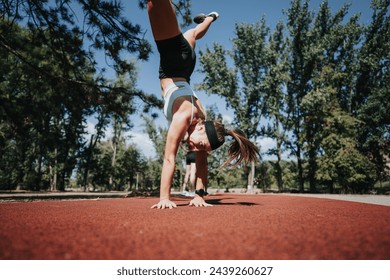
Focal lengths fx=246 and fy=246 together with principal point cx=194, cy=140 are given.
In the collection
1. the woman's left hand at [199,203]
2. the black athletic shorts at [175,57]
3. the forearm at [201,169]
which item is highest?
the black athletic shorts at [175,57]

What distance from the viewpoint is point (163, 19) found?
2.74 m

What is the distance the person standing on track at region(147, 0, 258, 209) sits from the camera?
2.67 metres

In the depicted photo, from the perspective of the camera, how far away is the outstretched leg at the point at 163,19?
8.74 ft

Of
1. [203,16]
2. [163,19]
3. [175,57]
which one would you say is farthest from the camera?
[203,16]

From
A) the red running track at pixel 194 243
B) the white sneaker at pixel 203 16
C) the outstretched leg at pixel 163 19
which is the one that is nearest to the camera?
the red running track at pixel 194 243

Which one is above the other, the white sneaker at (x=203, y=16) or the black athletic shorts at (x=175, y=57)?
the white sneaker at (x=203, y=16)

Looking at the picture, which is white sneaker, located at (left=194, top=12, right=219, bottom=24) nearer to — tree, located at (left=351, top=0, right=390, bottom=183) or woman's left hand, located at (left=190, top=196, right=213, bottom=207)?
woman's left hand, located at (left=190, top=196, right=213, bottom=207)

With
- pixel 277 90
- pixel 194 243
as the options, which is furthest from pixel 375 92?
pixel 194 243

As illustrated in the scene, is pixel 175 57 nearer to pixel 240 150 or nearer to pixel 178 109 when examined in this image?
pixel 178 109

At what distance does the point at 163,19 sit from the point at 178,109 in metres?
1.01

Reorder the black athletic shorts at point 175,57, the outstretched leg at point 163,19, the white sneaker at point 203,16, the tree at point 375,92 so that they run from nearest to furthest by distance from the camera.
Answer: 1. the outstretched leg at point 163,19
2. the black athletic shorts at point 175,57
3. the white sneaker at point 203,16
4. the tree at point 375,92

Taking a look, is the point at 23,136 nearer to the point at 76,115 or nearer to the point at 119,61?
the point at 76,115

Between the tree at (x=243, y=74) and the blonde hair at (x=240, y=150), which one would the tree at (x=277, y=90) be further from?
the blonde hair at (x=240, y=150)

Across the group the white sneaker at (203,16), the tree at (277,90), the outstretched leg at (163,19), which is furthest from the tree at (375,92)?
the outstretched leg at (163,19)
